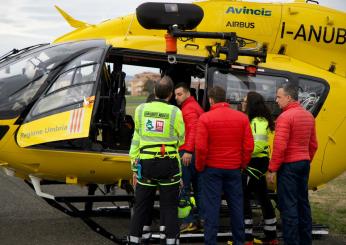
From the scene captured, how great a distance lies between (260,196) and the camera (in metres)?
5.96

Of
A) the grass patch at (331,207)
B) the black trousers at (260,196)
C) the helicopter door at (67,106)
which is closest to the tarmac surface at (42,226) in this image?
the grass patch at (331,207)

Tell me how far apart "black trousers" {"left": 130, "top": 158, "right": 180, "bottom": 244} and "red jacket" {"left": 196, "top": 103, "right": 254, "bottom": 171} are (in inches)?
13.5

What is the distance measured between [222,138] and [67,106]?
70.0 inches

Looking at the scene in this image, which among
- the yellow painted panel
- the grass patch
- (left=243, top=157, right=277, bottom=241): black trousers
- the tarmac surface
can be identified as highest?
the yellow painted panel

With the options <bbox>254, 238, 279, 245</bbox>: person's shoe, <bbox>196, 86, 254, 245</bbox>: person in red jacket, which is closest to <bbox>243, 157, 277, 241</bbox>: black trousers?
<bbox>254, 238, 279, 245</bbox>: person's shoe

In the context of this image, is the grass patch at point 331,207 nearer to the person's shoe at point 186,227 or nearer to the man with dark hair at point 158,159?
the person's shoe at point 186,227

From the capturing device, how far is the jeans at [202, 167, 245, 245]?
5.17 meters

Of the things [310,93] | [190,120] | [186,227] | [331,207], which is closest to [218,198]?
[190,120]

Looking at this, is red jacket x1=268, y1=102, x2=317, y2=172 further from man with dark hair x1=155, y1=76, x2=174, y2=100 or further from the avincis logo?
the avincis logo

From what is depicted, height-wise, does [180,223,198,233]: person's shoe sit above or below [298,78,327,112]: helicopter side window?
below

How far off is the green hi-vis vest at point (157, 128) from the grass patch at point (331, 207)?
10.4 feet

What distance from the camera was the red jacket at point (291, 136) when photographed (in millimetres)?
5242

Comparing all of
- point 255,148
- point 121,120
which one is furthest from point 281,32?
point 121,120

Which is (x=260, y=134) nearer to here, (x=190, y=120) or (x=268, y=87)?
(x=190, y=120)
